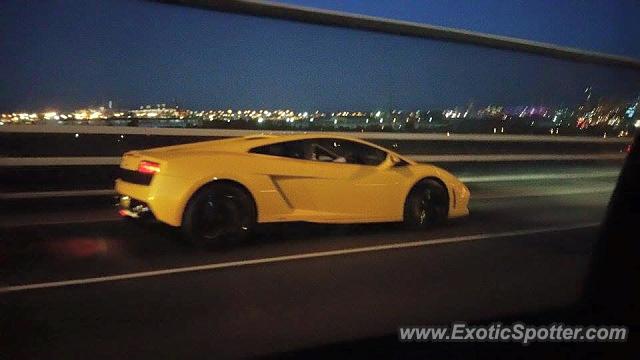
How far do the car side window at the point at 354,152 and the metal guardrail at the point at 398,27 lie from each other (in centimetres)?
382

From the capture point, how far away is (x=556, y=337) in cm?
336

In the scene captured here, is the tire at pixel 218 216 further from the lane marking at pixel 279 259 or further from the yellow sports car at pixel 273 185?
the lane marking at pixel 279 259

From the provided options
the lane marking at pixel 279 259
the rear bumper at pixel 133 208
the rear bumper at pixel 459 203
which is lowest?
the lane marking at pixel 279 259

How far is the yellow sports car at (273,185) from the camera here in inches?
292

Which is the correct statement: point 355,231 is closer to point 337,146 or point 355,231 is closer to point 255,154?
point 337,146

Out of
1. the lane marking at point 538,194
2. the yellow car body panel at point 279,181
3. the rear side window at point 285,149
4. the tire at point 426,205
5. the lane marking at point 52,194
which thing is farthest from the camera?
the lane marking at point 538,194

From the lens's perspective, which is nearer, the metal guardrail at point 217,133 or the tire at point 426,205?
the tire at point 426,205

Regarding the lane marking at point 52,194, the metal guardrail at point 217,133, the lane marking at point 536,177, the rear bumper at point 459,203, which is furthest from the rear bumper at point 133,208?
the lane marking at point 536,177

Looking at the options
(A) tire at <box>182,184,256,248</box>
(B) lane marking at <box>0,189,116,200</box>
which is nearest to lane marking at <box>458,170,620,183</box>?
(B) lane marking at <box>0,189,116,200</box>

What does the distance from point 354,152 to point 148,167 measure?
9.04ft

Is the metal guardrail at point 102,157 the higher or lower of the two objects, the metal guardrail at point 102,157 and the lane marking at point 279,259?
the higher

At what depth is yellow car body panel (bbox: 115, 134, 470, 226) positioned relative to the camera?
7379 mm

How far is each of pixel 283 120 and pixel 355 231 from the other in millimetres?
4800

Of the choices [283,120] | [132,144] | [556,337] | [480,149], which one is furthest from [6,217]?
[480,149]
